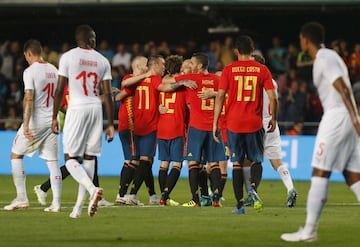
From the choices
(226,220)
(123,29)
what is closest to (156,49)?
(123,29)

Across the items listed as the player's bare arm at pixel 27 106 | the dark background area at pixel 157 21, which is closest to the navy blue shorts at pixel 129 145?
the player's bare arm at pixel 27 106

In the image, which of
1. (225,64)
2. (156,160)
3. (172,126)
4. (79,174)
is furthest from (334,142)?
(225,64)

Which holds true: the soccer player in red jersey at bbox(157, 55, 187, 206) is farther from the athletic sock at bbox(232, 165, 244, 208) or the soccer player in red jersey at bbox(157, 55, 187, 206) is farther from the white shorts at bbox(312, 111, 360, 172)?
the white shorts at bbox(312, 111, 360, 172)

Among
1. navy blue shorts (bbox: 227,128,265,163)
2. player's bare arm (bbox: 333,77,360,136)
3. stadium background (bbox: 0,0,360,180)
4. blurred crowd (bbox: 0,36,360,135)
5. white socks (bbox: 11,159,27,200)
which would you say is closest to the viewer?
player's bare arm (bbox: 333,77,360,136)

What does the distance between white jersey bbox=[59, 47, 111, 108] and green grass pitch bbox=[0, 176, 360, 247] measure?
149 cm

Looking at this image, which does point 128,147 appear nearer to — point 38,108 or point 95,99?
point 38,108

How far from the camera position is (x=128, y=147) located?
1891cm

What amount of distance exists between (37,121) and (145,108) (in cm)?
295

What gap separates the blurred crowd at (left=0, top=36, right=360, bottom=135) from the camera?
29.9m

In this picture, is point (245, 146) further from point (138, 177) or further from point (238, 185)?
point (138, 177)

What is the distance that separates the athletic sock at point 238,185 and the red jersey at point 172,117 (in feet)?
9.95

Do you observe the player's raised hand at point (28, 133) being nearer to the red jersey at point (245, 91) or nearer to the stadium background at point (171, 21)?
the red jersey at point (245, 91)

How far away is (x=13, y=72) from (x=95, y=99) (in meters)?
19.7

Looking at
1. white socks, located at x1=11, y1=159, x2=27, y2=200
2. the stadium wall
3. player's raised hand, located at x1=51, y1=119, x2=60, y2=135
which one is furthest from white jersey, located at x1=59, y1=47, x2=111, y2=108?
the stadium wall
